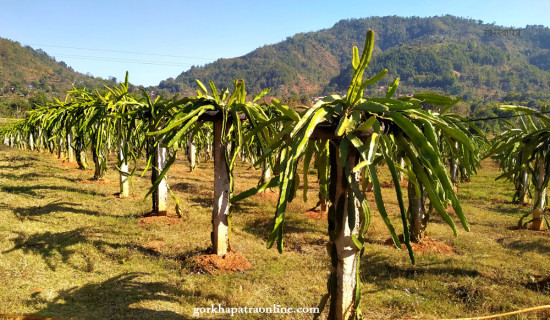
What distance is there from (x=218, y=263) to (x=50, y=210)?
237 inches

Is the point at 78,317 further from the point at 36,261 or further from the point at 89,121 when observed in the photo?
the point at 89,121

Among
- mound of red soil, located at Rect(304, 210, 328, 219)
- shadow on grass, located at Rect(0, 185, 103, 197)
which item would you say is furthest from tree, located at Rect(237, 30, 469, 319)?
shadow on grass, located at Rect(0, 185, 103, 197)

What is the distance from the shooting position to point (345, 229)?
288cm

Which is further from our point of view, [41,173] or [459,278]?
[41,173]

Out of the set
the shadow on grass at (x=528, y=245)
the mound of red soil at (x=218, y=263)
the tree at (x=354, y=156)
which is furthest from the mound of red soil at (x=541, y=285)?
the mound of red soil at (x=218, y=263)

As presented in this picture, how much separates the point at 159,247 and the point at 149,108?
3189mm

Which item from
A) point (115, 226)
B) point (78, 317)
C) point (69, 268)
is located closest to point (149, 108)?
point (115, 226)

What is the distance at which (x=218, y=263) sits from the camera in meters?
5.87

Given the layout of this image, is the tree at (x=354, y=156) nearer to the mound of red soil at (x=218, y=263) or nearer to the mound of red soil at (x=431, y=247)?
the mound of red soil at (x=218, y=263)

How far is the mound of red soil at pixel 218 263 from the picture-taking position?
19.0ft

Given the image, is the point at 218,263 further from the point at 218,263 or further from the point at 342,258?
the point at 342,258

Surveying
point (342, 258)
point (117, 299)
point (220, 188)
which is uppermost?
point (220, 188)

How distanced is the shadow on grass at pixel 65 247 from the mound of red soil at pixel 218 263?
1.17 meters

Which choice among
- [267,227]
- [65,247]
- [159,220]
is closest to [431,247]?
[267,227]
